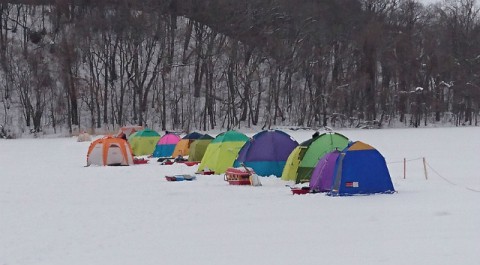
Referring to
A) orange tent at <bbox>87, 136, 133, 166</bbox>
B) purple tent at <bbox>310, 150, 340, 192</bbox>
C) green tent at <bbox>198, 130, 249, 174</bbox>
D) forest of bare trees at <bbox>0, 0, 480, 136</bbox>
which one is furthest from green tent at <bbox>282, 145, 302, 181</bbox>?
forest of bare trees at <bbox>0, 0, 480, 136</bbox>

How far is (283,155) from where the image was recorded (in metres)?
17.0

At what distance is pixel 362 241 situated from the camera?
25.9ft

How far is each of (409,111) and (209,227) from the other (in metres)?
55.0

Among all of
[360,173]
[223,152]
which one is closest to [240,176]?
[223,152]

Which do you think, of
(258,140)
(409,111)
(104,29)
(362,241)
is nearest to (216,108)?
(104,29)

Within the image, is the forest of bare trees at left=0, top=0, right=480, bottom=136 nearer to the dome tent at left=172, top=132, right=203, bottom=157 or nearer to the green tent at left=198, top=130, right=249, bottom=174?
the dome tent at left=172, top=132, right=203, bottom=157

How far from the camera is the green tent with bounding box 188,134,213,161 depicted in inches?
838

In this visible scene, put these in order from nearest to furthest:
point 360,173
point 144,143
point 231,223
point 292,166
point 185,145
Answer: point 231,223, point 360,173, point 292,166, point 185,145, point 144,143

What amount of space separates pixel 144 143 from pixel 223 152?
10036 millimetres

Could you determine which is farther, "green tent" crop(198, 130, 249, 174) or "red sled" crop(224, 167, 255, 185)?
"green tent" crop(198, 130, 249, 174)

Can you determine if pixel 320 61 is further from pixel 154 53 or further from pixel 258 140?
pixel 258 140

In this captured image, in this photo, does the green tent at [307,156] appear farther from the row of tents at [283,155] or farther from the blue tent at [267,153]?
the blue tent at [267,153]

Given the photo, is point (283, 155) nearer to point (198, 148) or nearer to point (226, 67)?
point (198, 148)

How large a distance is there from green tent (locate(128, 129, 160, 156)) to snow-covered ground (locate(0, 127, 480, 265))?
1091 cm
